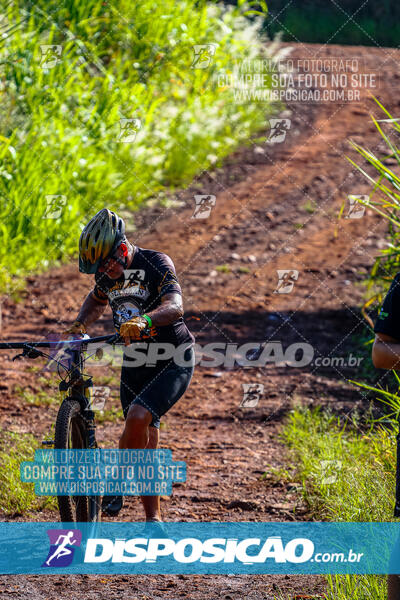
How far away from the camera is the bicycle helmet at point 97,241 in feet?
13.6

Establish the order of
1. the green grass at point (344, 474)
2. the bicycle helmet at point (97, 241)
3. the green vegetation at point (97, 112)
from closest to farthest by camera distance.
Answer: the green grass at point (344, 474), the bicycle helmet at point (97, 241), the green vegetation at point (97, 112)

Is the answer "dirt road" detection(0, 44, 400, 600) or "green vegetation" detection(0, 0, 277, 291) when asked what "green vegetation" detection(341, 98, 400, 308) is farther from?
"green vegetation" detection(0, 0, 277, 291)

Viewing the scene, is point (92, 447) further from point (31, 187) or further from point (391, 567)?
point (31, 187)

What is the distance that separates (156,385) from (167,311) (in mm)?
457

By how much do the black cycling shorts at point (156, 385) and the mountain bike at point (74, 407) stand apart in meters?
0.24

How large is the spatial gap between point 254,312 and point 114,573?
191 inches

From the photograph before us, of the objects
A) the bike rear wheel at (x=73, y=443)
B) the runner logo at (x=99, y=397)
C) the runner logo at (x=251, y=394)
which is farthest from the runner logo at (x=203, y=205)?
the bike rear wheel at (x=73, y=443)

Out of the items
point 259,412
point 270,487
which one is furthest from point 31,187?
point 270,487

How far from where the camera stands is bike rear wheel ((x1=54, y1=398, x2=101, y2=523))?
4.11 meters

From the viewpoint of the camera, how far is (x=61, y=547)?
14.1ft

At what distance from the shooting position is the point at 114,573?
4.31 m

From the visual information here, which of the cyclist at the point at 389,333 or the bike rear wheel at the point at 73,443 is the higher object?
the cyclist at the point at 389,333

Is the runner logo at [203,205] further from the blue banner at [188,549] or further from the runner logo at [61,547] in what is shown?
the runner logo at [61,547]

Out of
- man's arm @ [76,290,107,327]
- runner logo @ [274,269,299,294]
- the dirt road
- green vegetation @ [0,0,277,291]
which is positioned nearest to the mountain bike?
man's arm @ [76,290,107,327]
